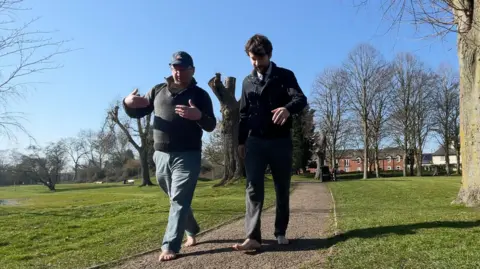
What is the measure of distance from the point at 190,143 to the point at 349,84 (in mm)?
42852

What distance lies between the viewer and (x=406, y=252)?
139 inches

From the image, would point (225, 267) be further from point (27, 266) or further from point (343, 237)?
point (27, 266)

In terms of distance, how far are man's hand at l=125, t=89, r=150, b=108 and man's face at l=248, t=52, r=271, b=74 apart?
1.26 m

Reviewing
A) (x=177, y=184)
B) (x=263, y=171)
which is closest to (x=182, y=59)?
(x=177, y=184)

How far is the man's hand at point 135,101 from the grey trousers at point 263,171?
1.22 metres

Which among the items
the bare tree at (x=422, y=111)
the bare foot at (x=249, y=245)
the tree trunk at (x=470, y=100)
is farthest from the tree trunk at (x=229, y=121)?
the bare tree at (x=422, y=111)

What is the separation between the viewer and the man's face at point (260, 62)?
425 centimetres

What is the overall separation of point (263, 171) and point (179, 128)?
100cm

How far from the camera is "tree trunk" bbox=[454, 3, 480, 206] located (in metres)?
7.55

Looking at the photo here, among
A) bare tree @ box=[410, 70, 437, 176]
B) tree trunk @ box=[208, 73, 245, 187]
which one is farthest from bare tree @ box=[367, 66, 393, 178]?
tree trunk @ box=[208, 73, 245, 187]

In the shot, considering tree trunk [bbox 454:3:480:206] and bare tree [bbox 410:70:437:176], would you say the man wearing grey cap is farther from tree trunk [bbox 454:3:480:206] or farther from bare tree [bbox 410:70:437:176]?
bare tree [bbox 410:70:437:176]

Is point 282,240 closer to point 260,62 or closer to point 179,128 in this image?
point 179,128

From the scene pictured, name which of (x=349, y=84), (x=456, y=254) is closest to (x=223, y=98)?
(x=456, y=254)

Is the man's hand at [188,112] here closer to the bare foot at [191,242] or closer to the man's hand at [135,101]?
the man's hand at [135,101]
